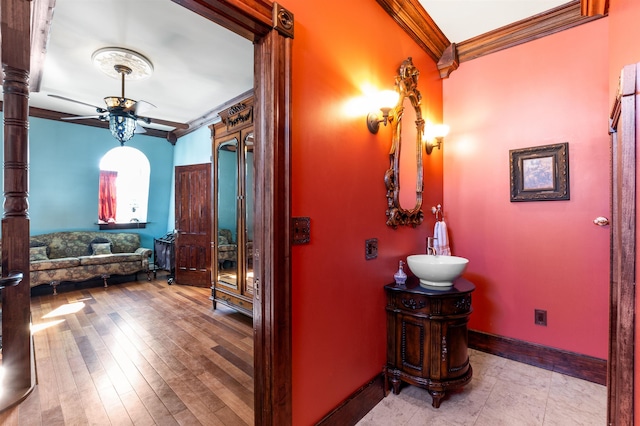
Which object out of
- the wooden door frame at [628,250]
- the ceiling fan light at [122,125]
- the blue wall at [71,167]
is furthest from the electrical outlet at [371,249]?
the blue wall at [71,167]

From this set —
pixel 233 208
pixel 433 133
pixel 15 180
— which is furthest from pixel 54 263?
pixel 433 133

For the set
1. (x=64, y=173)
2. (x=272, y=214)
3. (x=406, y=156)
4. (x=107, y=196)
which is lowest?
(x=272, y=214)

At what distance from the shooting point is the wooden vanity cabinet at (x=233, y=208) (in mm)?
3553

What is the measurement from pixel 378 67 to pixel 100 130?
5.82 meters

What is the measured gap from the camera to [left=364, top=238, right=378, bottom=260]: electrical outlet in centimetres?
201

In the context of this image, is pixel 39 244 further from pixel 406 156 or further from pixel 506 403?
pixel 506 403

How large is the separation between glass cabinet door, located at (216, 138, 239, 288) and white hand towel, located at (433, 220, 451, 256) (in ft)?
7.66

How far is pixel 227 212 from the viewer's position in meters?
3.97

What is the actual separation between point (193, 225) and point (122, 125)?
1.99m

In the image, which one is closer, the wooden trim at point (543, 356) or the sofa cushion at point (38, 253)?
the wooden trim at point (543, 356)

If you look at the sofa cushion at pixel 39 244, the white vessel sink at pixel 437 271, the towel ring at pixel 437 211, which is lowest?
the sofa cushion at pixel 39 244

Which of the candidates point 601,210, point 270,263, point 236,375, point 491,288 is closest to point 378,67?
point 270,263

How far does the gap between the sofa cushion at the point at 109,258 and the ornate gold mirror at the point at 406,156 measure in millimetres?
5114

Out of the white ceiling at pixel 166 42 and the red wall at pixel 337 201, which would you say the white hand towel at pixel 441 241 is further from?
the white ceiling at pixel 166 42
